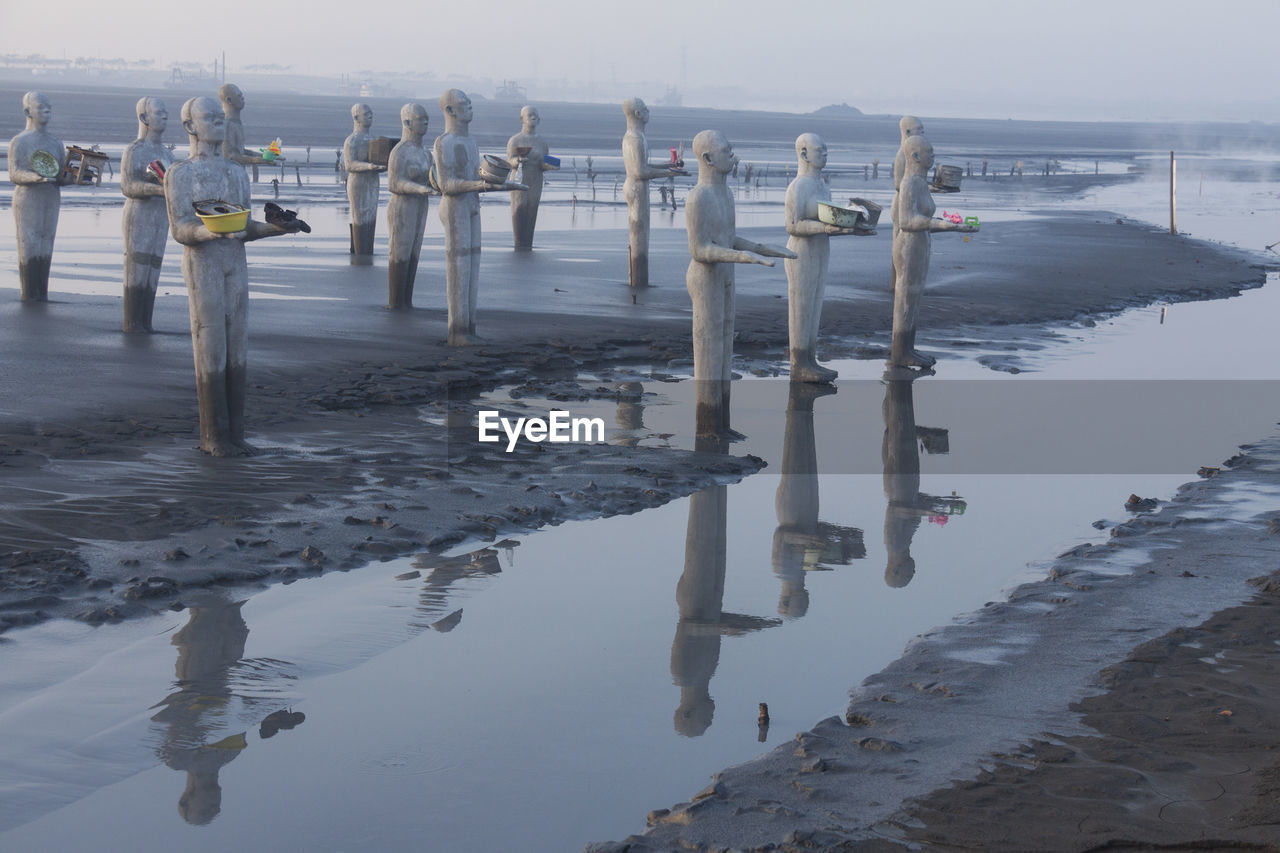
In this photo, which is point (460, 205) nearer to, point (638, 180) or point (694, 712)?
point (638, 180)

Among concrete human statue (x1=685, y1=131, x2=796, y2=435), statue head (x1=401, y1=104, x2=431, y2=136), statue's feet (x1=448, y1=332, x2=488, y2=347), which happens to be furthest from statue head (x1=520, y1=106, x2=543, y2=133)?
concrete human statue (x1=685, y1=131, x2=796, y2=435)

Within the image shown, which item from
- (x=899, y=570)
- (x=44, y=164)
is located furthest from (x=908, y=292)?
(x=44, y=164)

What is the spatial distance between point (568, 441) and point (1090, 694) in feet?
19.8

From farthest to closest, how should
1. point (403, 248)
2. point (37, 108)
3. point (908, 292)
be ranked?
point (403, 248) < point (37, 108) < point (908, 292)

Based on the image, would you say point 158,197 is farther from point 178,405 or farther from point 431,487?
point 431,487

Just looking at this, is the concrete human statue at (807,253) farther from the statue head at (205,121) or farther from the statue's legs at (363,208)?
the statue's legs at (363,208)

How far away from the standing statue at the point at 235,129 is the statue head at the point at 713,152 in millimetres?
10205

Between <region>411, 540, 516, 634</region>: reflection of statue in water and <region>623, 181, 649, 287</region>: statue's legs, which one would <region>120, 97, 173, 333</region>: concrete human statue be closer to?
<region>411, 540, 516, 634</region>: reflection of statue in water

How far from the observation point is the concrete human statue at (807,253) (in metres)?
13.6

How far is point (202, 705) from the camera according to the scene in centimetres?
637

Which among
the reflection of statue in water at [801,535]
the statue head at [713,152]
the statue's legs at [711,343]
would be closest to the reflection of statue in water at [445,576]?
the reflection of statue in water at [801,535]

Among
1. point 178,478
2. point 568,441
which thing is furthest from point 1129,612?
point 178,478

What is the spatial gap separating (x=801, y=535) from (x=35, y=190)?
432 inches

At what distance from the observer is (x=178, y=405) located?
1188cm
